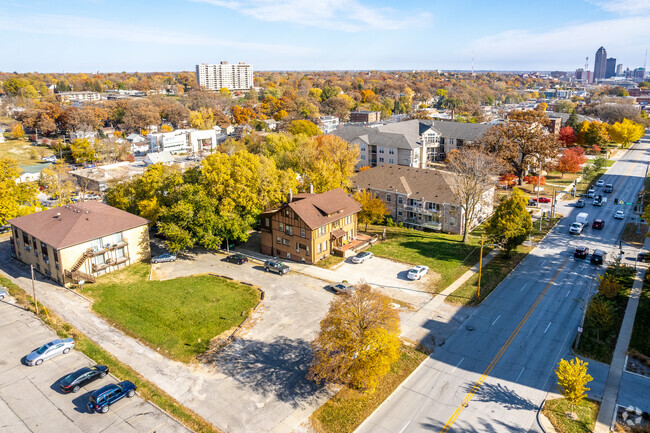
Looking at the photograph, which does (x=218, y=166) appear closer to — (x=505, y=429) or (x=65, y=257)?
(x=65, y=257)

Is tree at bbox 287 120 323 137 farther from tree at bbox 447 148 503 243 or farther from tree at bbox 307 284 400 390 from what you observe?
tree at bbox 307 284 400 390

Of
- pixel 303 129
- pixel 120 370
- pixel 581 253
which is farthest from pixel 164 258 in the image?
pixel 303 129

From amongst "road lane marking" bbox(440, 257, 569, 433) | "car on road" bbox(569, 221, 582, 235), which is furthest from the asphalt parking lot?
"car on road" bbox(569, 221, 582, 235)

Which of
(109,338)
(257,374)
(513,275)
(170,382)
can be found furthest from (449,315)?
(109,338)

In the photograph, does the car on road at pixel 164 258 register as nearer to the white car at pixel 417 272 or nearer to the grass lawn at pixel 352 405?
the white car at pixel 417 272

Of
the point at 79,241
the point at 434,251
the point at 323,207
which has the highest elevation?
the point at 323,207

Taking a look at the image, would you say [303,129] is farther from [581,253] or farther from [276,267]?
[581,253]
